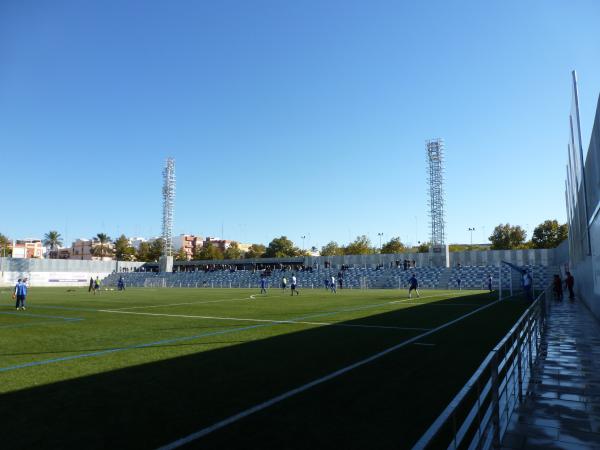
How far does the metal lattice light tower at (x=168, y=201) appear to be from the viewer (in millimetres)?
89312

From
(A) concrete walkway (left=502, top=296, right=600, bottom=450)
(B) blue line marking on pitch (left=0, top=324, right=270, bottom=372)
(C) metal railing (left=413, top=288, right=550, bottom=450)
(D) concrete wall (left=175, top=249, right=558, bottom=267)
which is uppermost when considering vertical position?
(D) concrete wall (left=175, top=249, right=558, bottom=267)

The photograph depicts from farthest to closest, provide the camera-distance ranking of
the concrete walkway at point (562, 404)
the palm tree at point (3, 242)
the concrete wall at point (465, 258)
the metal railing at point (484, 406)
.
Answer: the palm tree at point (3, 242) < the concrete wall at point (465, 258) < the concrete walkway at point (562, 404) < the metal railing at point (484, 406)

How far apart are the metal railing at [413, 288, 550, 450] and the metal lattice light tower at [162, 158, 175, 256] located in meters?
87.5

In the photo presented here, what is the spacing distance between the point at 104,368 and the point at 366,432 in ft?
18.4

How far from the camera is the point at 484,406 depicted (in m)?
5.05

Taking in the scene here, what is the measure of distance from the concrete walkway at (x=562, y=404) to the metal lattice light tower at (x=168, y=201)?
281 ft

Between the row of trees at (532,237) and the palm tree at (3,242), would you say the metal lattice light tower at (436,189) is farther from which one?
the palm tree at (3,242)

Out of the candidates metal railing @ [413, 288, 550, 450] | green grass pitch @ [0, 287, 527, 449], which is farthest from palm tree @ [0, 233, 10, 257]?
metal railing @ [413, 288, 550, 450]

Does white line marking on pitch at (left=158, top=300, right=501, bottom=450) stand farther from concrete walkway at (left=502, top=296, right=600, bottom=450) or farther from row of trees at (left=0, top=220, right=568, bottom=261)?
row of trees at (left=0, top=220, right=568, bottom=261)

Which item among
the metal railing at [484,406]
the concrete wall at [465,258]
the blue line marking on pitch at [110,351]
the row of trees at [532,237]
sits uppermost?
the row of trees at [532,237]

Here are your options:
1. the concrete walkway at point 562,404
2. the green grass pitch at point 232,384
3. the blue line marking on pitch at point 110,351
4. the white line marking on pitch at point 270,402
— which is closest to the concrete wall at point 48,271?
the green grass pitch at point 232,384

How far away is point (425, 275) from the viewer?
52906 millimetres

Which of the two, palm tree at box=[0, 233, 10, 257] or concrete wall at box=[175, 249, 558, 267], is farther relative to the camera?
palm tree at box=[0, 233, 10, 257]

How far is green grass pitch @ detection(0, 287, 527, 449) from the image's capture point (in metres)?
4.86
